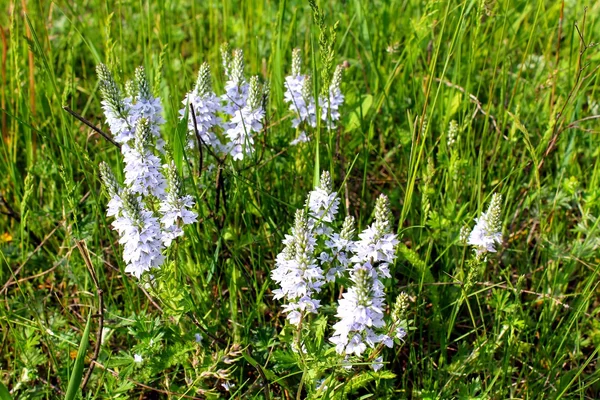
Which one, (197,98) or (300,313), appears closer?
(300,313)

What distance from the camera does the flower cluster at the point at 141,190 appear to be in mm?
2012

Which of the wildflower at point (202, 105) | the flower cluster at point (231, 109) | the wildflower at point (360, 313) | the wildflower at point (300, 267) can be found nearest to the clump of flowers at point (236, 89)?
the flower cluster at point (231, 109)

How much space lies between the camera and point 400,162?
336 centimetres

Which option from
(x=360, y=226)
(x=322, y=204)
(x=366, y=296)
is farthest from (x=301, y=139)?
(x=366, y=296)

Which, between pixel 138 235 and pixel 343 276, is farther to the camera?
pixel 343 276

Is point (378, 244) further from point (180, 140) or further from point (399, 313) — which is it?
point (180, 140)

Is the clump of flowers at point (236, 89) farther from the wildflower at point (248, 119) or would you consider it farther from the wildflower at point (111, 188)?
the wildflower at point (111, 188)

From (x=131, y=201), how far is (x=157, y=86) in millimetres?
862

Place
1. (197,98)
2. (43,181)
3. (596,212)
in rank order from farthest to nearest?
(43,181)
(596,212)
(197,98)

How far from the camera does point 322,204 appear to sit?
2.27 metres

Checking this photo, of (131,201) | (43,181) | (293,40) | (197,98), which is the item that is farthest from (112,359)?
(293,40)

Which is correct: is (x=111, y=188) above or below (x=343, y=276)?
above

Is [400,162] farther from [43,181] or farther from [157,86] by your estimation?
[43,181]

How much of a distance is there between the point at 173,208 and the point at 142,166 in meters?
0.18
